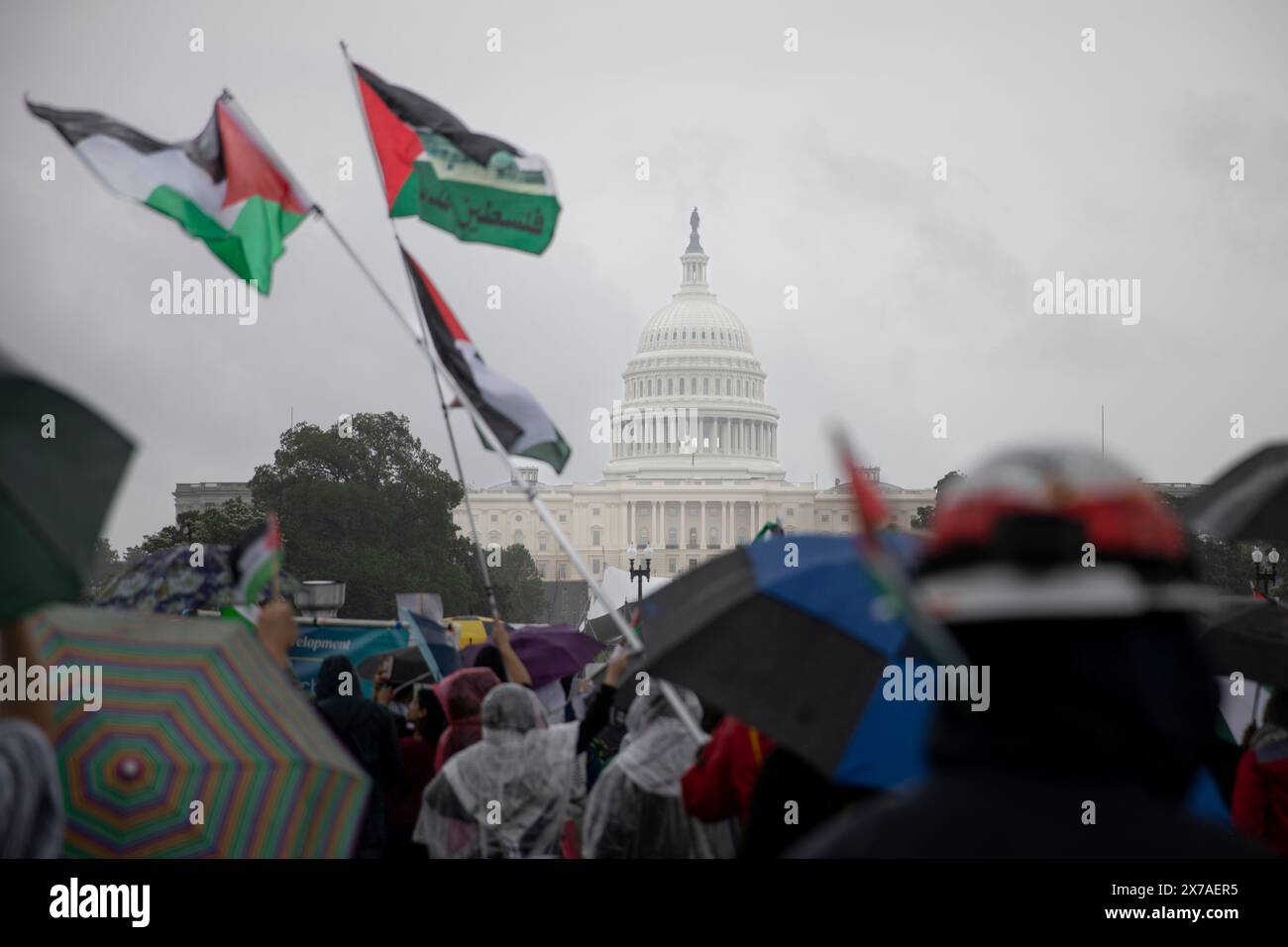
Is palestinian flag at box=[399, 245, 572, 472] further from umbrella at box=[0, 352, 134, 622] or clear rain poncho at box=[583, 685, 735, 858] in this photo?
umbrella at box=[0, 352, 134, 622]

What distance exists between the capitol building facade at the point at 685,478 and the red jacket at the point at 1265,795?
11798 cm

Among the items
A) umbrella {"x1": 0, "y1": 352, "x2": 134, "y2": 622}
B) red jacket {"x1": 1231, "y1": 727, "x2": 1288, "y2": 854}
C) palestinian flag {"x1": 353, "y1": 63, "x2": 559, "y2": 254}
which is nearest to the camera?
umbrella {"x1": 0, "y1": 352, "x2": 134, "y2": 622}

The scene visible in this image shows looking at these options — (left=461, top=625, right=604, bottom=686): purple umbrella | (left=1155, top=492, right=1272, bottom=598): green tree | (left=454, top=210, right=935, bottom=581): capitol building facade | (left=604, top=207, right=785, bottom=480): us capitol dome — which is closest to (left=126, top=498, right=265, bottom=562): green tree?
(left=1155, top=492, right=1272, bottom=598): green tree

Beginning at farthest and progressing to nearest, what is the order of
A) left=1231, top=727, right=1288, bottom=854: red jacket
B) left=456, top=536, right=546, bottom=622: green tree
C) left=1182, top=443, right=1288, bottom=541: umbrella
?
1. left=456, top=536, right=546, bottom=622: green tree
2. left=1182, top=443, right=1288, bottom=541: umbrella
3. left=1231, top=727, right=1288, bottom=854: red jacket

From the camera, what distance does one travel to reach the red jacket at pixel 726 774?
5.57m

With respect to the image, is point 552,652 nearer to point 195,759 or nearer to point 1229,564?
point 195,759

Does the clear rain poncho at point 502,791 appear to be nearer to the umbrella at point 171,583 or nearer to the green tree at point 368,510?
the umbrella at point 171,583

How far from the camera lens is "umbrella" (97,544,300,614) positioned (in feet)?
24.4

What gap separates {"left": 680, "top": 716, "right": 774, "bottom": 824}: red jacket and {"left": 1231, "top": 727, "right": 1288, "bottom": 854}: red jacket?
1725 millimetres

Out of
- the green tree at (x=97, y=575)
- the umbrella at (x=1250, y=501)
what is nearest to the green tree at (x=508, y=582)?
the green tree at (x=97, y=575)

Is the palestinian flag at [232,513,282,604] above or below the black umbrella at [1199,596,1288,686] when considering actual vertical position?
above

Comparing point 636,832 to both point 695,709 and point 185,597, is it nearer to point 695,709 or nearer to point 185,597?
point 695,709

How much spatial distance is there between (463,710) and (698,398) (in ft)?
399
